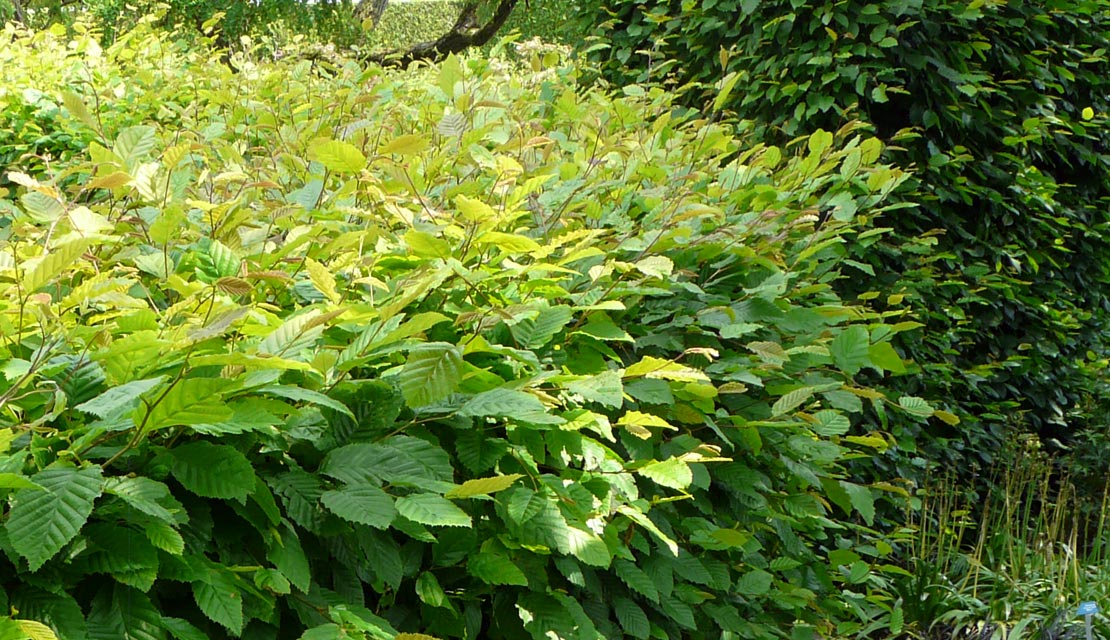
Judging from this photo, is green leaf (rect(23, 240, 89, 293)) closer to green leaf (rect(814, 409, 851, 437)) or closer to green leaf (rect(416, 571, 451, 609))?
green leaf (rect(416, 571, 451, 609))

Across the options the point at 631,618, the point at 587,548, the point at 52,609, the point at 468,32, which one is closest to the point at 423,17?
the point at 468,32

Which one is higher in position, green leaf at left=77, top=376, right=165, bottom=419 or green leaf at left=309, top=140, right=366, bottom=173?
green leaf at left=309, top=140, right=366, bottom=173

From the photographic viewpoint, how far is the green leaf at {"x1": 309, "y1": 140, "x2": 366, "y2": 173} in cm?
184

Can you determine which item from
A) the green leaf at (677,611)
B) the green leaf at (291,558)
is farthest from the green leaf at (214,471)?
the green leaf at (677,611)

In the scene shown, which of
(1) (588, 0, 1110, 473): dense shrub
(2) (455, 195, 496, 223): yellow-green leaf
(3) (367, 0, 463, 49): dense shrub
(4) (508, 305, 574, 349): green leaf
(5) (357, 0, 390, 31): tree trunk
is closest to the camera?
(2) (455, 195, 496, 223): yellow-green leaf

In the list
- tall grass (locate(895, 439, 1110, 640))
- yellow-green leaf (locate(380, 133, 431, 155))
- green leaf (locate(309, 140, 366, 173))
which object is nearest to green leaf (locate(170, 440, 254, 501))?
green leaf (locate(309, 140, 366, 173))

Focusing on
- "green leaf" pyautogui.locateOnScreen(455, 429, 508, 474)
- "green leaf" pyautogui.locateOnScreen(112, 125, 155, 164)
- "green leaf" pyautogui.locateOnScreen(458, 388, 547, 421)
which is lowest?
"green leaf" pyautogui.locateOnScreen(455, 429, 508, 474)

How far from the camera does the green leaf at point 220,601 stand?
3.81 ft

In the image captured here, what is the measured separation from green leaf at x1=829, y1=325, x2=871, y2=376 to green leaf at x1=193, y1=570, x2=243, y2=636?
1530 mm

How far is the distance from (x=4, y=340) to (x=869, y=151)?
2.51 metres

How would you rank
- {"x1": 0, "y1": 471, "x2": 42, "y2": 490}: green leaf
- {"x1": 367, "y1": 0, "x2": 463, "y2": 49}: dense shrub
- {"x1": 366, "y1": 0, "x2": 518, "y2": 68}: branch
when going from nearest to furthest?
{"x1": 0, "y1": 471, "x2": 42, "y2": 490}: green leaf < {"x1": 366, "y1": 0, "x2": 518, "y2": 68}: branch < {"x1": 367, "y1": 0, "x2": 463, "y2": 49}: dense shrub

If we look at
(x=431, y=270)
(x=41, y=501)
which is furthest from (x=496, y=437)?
(x=41, y=501)

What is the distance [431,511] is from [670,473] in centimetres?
55

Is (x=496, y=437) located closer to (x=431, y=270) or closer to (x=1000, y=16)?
(x=431, y=270)
